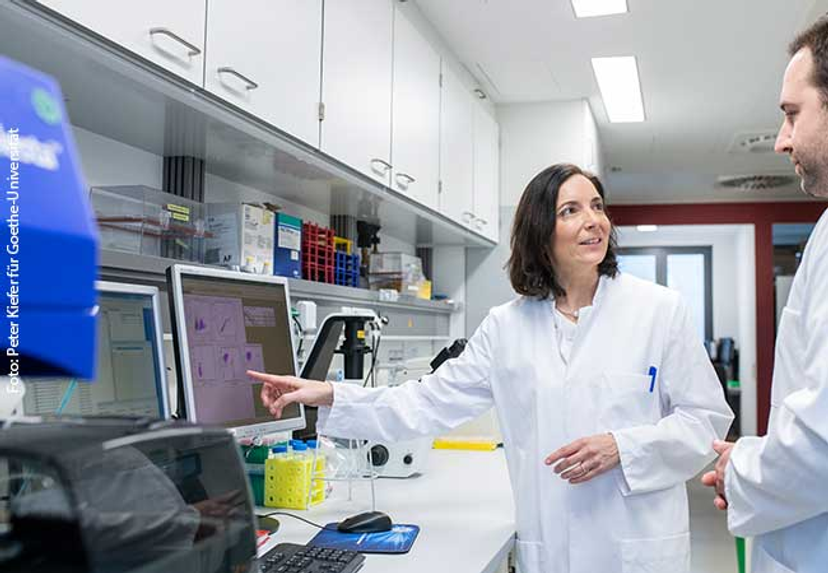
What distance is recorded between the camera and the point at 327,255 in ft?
8.43

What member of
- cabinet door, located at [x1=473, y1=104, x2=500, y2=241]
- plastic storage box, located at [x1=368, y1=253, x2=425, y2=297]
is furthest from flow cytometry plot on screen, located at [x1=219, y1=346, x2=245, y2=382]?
cabinet door, located at [x1=473, y1=104, x2=500, y2=241]

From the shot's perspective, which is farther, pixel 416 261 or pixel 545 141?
pixel 545 141

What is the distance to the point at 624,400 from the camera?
5.43 feet

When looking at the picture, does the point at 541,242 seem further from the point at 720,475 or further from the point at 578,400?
A: the point at 720,475

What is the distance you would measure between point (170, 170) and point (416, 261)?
154 centimetres

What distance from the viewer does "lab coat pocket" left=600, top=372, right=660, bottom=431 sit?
5.43ft

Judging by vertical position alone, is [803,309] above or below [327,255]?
below

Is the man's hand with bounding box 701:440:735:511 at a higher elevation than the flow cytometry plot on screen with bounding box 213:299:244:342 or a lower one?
lower

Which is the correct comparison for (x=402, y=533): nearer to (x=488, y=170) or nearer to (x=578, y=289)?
(x=578, y=289)

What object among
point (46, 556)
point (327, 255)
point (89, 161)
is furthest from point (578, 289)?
point (46, 556)

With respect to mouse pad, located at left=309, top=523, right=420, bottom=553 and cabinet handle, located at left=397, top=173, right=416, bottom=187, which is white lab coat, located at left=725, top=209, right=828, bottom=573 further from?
cabinet handle, located at left=397, top=173, right=416, bottom=187

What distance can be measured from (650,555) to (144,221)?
4.35ft

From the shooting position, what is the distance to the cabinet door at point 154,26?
112 cm

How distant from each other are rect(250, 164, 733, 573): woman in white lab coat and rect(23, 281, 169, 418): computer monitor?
0.80 ft
